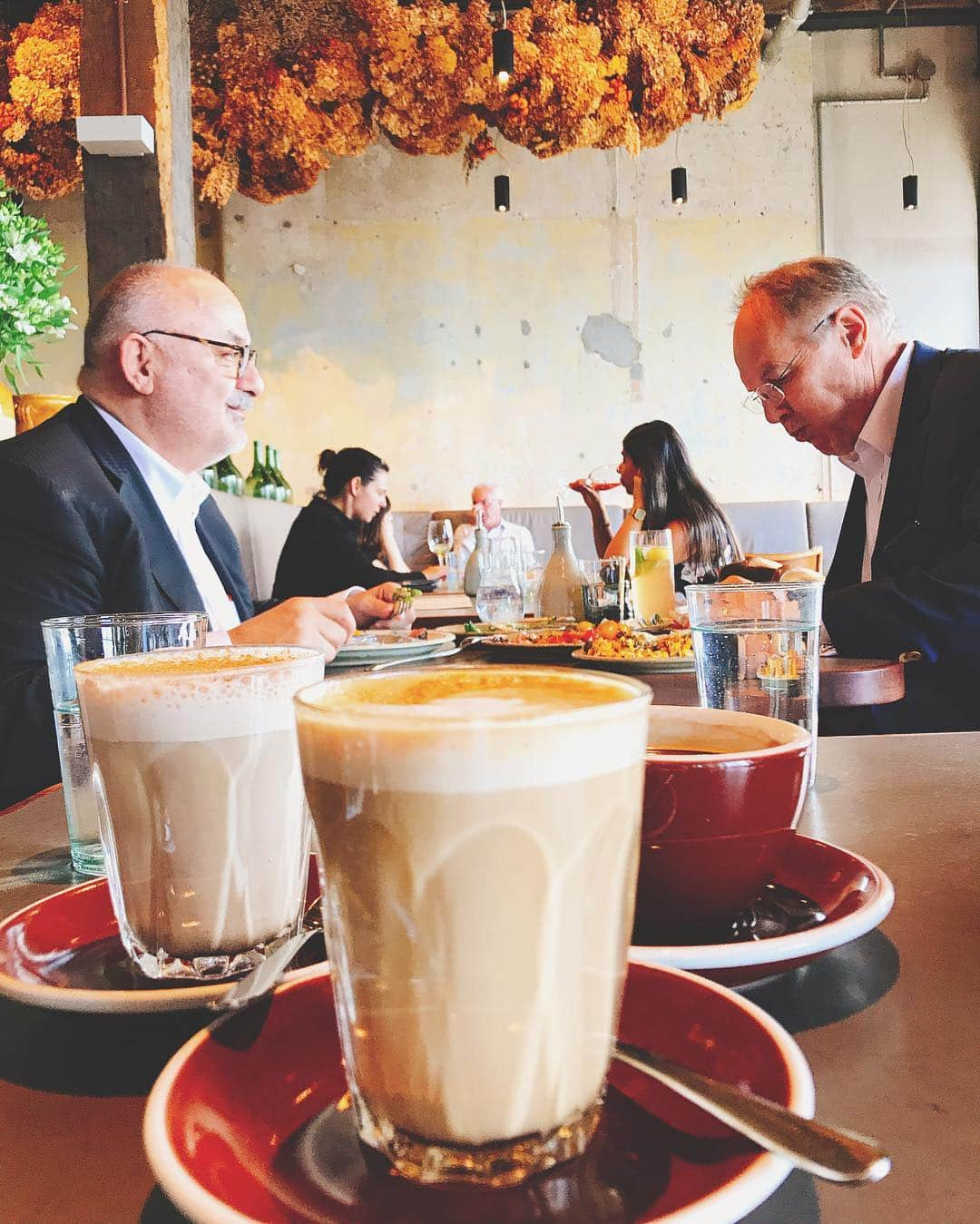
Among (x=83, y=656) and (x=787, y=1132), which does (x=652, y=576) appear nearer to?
(x=83, y=656)

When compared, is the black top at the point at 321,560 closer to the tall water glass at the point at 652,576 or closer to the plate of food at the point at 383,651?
the tall water glass at the point at 652,576

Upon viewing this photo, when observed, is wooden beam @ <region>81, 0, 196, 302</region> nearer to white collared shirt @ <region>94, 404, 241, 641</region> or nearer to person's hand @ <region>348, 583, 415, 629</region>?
white collared shirt @ <region>94, 404, 241, 641</region>

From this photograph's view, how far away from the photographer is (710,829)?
0.52m


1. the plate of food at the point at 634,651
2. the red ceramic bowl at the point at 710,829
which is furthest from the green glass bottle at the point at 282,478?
the red ceramic bowl at the point at 710,829

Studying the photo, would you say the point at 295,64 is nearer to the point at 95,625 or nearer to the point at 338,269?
the point at 338,269

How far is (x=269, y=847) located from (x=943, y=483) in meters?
2.03

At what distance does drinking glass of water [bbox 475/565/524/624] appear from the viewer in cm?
255

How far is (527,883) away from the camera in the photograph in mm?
369

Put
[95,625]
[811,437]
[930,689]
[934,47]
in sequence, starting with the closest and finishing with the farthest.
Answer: [95,625] → [930,689] → [811,437] → [934,47]

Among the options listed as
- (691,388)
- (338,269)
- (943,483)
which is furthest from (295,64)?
(943,483)

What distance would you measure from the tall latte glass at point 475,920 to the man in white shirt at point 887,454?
174cm

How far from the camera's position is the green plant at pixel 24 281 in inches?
85.0

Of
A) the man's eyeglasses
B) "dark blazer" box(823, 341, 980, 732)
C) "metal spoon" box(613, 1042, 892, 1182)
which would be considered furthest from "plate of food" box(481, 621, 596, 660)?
"metal spoon" box(613, 1042, 892, 1182)

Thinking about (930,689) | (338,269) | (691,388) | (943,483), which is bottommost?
(930,689)
